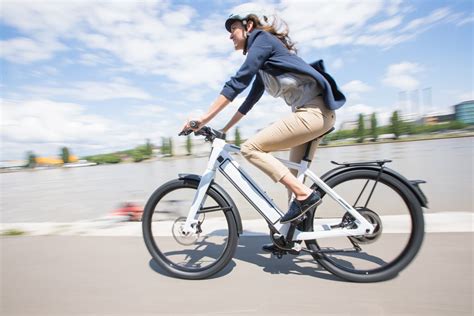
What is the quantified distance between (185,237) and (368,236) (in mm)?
1589

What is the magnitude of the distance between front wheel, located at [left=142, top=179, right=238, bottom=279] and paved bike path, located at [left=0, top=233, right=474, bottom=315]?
0.39 feet

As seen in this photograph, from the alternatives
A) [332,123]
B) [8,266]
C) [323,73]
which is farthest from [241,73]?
[8,266]

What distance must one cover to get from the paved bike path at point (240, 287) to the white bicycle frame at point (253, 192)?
1.29ft

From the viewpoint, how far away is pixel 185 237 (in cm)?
244

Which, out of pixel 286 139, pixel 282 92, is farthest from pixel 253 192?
pixel 282 92

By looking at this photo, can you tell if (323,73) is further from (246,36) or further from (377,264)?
(377,264)

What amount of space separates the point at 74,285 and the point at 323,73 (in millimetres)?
2775

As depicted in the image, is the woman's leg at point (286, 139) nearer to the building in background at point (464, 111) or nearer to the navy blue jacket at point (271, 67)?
the navy blue jacket at point (271, 67)

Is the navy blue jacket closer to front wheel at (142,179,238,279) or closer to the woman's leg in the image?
the woman's leg

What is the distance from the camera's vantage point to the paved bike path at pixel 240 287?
6.10 ft

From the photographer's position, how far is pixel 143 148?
Answer: 63594 mm

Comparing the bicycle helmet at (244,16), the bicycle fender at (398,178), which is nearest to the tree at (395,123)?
the bicycle fender at (398,178)

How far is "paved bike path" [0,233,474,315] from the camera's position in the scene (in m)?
1.86

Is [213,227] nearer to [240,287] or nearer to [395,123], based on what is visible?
[240,287]
